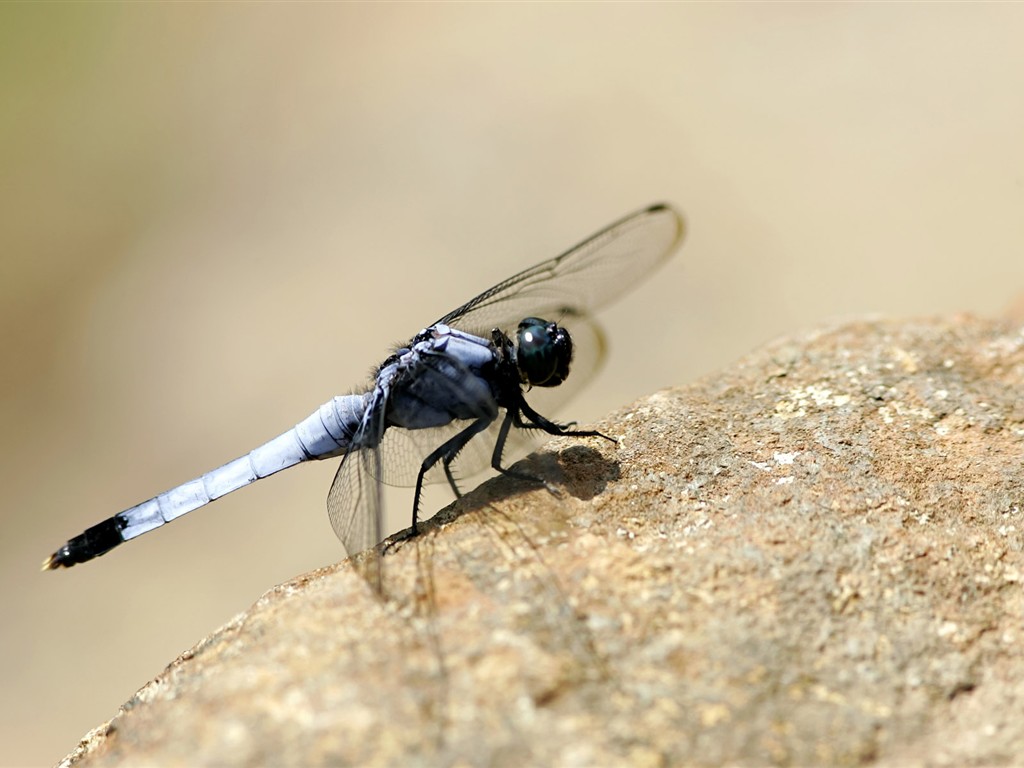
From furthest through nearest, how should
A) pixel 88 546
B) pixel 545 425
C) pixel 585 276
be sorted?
pixel 585 276, pixel 88 546, pixel 545 425

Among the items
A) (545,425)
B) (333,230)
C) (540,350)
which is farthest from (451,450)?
(333,230)

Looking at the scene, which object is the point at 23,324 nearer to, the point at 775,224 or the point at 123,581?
the point at 123,581

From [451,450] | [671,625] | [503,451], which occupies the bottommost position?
[671,625]

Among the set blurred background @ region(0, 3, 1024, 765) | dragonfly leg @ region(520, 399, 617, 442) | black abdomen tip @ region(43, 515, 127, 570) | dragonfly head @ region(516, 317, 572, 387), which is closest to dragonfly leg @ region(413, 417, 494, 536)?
dragonfly leg @ region(520, 399, 617, 442)

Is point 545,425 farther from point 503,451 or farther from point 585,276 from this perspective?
point 585,276

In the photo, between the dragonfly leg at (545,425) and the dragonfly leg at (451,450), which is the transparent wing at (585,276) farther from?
the dragonfly leg at (451,450)

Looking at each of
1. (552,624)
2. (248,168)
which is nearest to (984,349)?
(552,624)

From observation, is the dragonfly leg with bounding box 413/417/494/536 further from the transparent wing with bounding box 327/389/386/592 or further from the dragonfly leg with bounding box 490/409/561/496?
the transparent wing with bounding box 327/389/386/592
